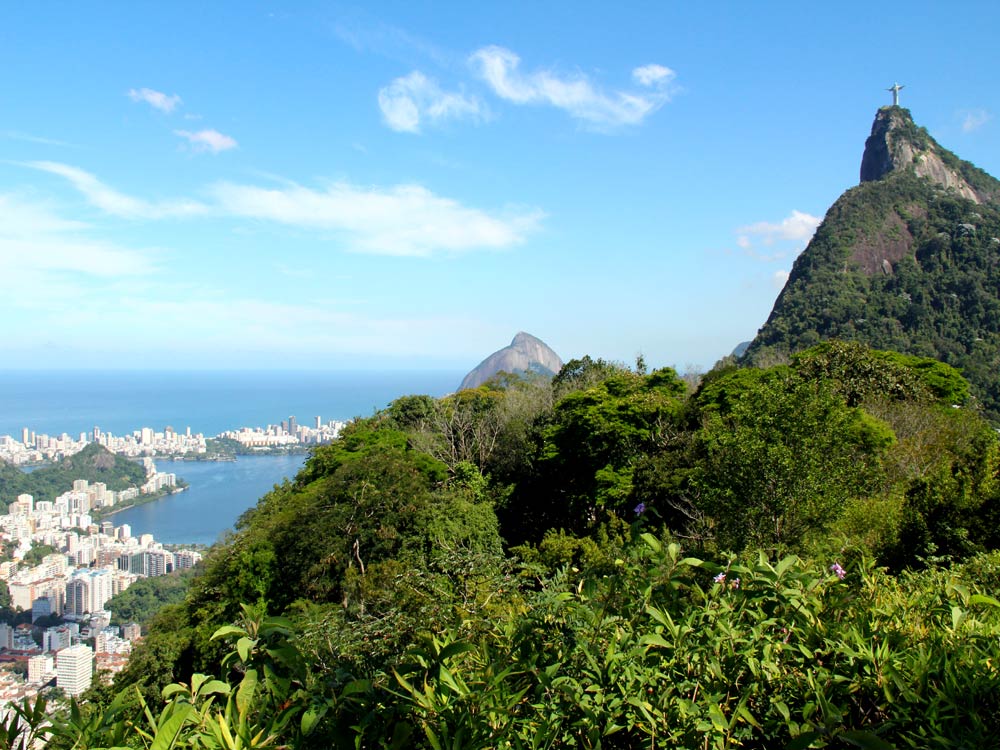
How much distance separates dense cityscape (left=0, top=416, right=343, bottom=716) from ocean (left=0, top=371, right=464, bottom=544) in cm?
286

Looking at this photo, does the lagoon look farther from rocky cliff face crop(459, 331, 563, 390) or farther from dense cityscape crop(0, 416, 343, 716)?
rocky cliff face crop(459, 331, 563, 390)

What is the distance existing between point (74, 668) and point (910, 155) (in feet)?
264

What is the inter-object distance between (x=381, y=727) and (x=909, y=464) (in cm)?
1060

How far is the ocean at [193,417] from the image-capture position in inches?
1656

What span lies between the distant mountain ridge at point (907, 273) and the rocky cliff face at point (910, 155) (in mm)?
150

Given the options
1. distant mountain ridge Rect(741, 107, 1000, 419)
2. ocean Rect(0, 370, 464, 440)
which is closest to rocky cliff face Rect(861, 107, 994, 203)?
distant mountain ridge Rect(741, 107, 1000, 419)

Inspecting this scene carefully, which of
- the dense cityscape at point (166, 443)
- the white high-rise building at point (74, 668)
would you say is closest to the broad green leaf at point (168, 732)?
the white high-rise building at point (74, 668)

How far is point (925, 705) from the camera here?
1176 mm

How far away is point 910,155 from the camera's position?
214ft

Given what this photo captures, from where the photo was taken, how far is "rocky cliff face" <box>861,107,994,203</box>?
2544 inches

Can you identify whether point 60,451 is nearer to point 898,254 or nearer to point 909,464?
point 909,464

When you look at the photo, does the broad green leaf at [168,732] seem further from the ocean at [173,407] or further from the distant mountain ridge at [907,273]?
the ocean at [173,407]

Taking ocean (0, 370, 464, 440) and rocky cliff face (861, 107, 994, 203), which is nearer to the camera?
rocky cliff face (861, 107, 994, 203)

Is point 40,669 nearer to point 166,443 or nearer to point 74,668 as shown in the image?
A: point 74,668
